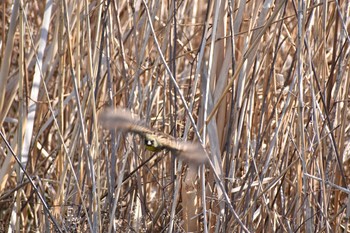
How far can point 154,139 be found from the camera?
1.35 metres

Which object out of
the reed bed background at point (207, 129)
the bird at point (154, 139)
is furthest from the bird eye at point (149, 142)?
the reed bed background at point (207, 129)

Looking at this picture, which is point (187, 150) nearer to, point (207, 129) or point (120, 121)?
point (120, 121)

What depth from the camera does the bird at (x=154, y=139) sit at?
1240 millimetres

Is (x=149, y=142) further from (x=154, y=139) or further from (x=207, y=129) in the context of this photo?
(x=207, y=129)

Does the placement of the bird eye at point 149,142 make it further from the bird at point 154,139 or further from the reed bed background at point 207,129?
the reed bed background at point 207,129

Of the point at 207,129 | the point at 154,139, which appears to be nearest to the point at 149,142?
the point at 154,139

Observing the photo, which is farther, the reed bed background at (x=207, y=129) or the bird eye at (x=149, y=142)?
the reed bed background at (x=207, y=129)

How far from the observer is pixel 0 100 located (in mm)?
1654

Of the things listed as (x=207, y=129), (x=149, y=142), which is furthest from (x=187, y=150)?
(x=207, y=129)

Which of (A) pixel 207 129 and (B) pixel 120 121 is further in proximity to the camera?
(A) pixel 207 129

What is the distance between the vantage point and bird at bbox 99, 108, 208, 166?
1240 mm

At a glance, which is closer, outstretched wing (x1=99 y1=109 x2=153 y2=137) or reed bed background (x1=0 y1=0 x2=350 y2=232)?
outstretched wing (x1=99 y1=109 x2=153 y2=137)

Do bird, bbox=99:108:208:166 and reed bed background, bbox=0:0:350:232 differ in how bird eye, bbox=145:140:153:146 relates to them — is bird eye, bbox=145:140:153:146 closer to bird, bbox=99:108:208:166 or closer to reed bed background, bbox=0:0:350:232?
bird, bbox=99:108:208:166

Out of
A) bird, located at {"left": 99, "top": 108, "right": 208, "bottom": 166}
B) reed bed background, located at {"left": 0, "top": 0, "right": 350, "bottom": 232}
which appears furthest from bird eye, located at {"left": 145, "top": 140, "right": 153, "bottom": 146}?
reed bed background, located at {"left": 0, "top": 0, "right": 350, "bottom": 232}
